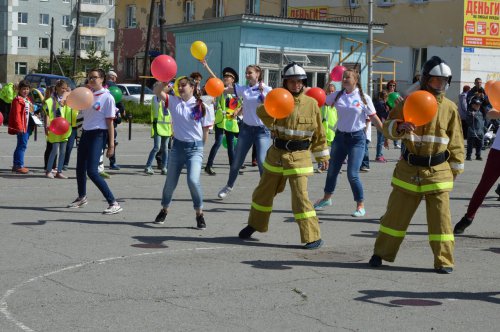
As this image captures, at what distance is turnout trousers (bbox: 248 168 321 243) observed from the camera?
9.74m

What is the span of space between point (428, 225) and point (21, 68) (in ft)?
295

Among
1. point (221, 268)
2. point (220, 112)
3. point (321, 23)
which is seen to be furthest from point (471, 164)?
point (321, 23)

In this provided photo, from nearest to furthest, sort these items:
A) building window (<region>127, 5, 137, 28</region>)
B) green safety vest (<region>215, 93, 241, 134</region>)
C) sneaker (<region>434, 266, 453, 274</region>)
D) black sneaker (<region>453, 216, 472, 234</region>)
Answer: sneaker (<region>434, 266, 453, 274</region>), black sneaker (<region>453, 216, 472, 234</region>), green safety vest (<region>215, 93, 241, 134</region>), building window (<region>127, 5, 137, 28</region>)

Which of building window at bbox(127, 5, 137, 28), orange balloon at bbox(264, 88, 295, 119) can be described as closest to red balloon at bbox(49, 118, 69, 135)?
orange balloon at bbox(264, 88, 295, 119)

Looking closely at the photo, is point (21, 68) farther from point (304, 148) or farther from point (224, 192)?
point (304, 148)

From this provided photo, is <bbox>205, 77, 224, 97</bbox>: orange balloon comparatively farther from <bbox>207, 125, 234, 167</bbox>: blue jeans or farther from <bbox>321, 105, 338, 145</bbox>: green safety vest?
<bbox>321, 105, 338, 145</bbox>: green safety vest

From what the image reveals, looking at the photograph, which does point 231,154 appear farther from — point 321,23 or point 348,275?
point 321,23

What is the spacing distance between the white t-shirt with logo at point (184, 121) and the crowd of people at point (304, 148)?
0.01m

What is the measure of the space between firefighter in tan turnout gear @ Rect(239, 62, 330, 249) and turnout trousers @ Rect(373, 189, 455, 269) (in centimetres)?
102

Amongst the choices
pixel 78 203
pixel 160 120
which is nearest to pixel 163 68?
pixel 78 203

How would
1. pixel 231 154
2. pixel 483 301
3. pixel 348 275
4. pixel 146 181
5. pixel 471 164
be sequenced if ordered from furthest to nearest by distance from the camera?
pixel 471 164 → pixel 231 154 → pixel 146 181 → pixel 348 275 → pixel 483 301

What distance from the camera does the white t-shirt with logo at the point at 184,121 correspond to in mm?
11125

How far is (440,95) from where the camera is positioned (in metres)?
8.89

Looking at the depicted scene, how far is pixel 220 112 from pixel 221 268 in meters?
9.81
